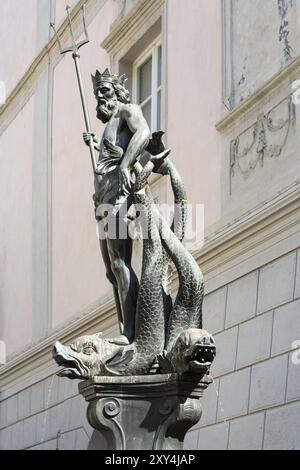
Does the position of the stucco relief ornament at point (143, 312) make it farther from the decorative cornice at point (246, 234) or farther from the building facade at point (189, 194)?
the decorative cornice at point (246, 234)

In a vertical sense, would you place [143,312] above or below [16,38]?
below

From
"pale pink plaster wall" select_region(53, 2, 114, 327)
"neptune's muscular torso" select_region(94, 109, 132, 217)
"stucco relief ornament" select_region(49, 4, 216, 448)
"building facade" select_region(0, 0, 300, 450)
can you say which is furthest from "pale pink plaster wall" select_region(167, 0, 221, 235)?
"stucco relief ornament" select_region(49, 4, 216, 448)

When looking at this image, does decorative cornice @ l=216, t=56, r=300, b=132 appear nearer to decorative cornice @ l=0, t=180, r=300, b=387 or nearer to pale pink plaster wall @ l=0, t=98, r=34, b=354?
decorative cornice @ l=0, t=180, r=300, b=387

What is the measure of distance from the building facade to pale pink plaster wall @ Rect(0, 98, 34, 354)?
5 centimetres

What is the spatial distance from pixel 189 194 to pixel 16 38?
8824 millimetres

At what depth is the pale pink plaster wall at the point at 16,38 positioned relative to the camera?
19203mm

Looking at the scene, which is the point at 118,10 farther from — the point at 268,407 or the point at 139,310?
the point at 139,310

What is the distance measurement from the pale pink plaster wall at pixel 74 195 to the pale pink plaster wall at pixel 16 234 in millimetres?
1287

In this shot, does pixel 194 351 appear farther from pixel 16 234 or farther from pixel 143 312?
pixel 16 234

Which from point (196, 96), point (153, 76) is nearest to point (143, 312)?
point (196, 96)

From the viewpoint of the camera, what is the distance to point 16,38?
20125mm

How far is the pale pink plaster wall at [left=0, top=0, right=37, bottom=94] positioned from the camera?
19203 mm
